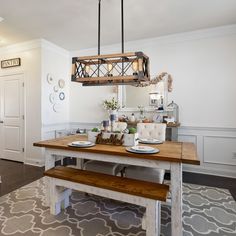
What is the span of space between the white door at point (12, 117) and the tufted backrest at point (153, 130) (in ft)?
9.48

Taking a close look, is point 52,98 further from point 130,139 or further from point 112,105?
point 130,139

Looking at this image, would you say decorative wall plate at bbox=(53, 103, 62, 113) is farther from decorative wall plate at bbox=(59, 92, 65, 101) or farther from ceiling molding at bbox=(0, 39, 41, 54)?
ceiling molding at bbox=(0, 39, 41, 54)

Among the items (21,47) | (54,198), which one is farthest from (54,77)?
(54,198)

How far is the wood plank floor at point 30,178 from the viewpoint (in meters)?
2.82

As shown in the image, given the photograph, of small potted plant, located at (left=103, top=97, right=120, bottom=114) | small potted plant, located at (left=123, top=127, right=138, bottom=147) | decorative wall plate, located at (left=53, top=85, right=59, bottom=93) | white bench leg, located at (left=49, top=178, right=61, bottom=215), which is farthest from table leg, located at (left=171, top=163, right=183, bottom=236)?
Result: decorative wall plate, located at (left=53, top=85, right=59, bottom=93)

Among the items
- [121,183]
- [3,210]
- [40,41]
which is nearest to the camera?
[121,183]

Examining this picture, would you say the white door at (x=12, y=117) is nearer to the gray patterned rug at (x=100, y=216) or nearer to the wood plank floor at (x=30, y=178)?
the wood plank floor at (x=30, y=178)

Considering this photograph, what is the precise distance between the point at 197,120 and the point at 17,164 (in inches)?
158

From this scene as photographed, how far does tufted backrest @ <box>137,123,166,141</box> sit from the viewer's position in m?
2.64

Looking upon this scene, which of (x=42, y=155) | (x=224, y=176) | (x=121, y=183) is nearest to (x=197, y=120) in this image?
(x=224, y=176)

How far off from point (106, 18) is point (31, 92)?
227 centimetres

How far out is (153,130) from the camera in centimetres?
271

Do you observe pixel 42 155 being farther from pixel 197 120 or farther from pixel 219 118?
pixel 219 118

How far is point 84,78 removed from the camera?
2207 mm
